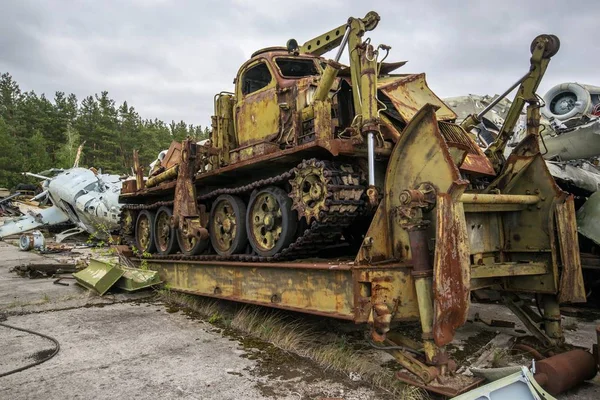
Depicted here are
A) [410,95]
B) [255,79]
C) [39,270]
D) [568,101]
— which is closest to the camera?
[410,95]

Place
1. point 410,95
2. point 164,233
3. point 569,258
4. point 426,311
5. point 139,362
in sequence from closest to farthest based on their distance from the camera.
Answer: point 426,311, point 139,362, point 569,258, point 410,95, point 164,233

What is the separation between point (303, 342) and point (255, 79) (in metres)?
3.62

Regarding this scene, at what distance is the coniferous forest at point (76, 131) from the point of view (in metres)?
42.7

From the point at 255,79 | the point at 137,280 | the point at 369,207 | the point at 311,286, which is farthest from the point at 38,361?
the point at 255,79

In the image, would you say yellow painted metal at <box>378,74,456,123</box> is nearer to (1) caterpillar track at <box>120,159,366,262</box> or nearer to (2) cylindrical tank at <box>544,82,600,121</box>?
(1) caterpillar track at <box>120,159,366,262</box>

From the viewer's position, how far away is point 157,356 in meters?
4.38

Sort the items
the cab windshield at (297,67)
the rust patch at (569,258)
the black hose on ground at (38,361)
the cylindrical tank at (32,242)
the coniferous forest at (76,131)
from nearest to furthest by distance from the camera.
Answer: the black hose on ground at (38,361), the rust patch at (569,258), the cab windshield at (297,67), the cylindrical tank at (32,242), the coniferous forest at (76,131)

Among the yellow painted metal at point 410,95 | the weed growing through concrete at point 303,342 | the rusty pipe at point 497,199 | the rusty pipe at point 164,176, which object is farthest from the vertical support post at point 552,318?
the rusty pipe at point 164,176

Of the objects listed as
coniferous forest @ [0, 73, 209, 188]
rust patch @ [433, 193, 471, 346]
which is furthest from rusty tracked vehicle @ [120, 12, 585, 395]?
coniferous forest @ [0, 73, 209, 188]

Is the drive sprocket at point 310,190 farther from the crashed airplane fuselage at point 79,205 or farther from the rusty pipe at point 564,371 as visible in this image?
the crashed airplane fuselage at point 79,205

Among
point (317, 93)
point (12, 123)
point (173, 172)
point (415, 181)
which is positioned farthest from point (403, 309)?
point (12, 123)

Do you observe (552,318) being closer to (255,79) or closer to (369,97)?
(369,97)

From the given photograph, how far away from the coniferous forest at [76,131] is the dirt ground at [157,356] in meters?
38.8

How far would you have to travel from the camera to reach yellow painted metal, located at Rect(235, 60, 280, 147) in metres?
5.67
